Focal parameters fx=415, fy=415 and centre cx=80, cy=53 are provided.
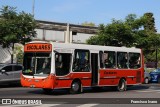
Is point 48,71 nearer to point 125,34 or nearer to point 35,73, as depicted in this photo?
point 35,73

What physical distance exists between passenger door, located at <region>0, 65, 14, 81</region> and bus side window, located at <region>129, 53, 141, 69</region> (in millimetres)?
7659

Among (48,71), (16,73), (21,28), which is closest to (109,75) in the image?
(48,71)

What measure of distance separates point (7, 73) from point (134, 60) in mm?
8149

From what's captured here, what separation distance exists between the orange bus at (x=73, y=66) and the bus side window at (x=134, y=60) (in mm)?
376

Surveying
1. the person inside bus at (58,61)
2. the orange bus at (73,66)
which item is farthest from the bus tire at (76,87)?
the person inside bus at (58,61)

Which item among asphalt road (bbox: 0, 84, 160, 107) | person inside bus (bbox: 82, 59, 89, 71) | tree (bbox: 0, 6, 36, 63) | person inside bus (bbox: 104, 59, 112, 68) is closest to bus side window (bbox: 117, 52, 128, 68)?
person inside bus (bbox: 104, 59, 112, 68)

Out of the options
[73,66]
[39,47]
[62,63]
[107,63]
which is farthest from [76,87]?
[107,63]

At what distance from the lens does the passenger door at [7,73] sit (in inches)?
1029

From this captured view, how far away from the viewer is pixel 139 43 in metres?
43.0

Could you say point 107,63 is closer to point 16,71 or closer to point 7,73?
point 16,71

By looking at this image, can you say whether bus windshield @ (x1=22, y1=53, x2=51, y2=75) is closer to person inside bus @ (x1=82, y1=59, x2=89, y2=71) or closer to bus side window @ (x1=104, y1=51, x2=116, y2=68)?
person inside bus @ (x1=82, y1=59, x2=89, y2=71)

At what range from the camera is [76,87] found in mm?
21688

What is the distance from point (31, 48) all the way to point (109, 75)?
5.31 metres

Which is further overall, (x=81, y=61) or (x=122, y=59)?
(x=122, y=59)
